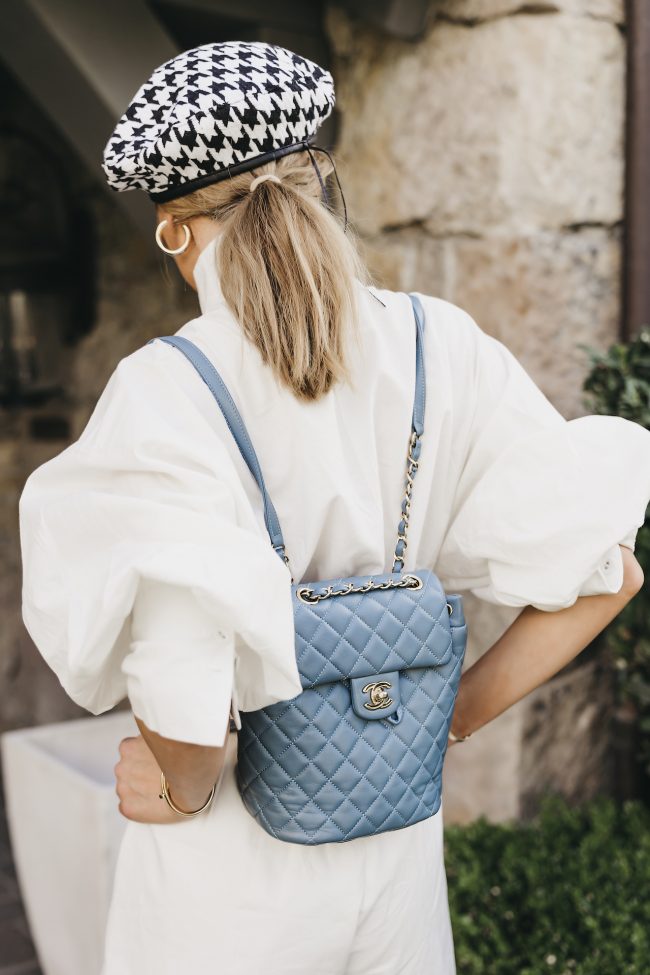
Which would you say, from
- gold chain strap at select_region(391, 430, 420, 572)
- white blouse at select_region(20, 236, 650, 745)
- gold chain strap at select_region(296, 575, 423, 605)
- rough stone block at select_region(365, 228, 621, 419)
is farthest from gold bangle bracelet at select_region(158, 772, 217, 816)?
rough stone block at select_region(365, 228, 621, 419)

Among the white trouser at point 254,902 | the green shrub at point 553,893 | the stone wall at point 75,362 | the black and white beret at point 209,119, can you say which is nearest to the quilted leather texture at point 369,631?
the white trouser at point 254,902

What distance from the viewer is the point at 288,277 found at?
1.13m

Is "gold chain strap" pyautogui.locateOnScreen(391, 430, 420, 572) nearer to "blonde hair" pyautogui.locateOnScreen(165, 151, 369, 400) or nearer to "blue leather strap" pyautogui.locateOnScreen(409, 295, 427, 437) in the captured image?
"blue leather strap" pyautogui.locateOnScreen(409, 295, 427, 437)

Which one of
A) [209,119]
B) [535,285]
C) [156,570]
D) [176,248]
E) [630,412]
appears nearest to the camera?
[156,570]

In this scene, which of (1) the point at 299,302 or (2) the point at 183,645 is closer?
(2) the point at 183,645

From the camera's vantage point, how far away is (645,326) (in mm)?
2443

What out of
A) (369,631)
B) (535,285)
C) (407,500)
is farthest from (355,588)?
(535,285)

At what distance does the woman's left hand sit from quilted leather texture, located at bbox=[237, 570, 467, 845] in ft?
0.33

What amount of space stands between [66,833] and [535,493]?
157cm

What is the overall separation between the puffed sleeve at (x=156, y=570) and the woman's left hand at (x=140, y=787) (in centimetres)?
15

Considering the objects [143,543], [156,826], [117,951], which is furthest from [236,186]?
[117,951]

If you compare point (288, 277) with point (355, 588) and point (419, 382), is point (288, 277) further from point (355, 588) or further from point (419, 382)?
point (355, 588)

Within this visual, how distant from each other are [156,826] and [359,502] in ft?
1.54

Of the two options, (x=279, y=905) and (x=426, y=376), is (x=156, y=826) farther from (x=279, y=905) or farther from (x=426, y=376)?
(x=426, y=376)
